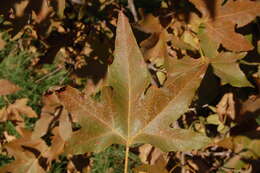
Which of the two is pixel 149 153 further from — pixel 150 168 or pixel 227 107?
pixel 150 168

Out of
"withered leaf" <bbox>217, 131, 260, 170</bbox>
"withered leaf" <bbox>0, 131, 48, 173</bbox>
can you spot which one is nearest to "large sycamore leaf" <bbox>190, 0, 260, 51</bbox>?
"withered leaf" <bbox>217, 131, 260, 170</bbox>

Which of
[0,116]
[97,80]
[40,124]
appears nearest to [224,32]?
[97,80]

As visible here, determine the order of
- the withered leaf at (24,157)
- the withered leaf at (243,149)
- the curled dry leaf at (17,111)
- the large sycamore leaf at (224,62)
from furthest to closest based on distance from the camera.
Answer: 1. the curled dry leaf at (17,111)
2. the withered leaf at (24,157)
3. the withered leaf at (243,149)
4. the large sycamore leaf at (224,62)

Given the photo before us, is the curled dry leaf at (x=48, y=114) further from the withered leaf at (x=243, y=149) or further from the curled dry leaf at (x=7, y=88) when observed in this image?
the withered leaf at (x=243, y=149)

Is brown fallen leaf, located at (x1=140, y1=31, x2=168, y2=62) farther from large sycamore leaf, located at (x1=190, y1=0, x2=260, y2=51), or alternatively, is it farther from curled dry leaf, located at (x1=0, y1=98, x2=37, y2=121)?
curled dry leaf, located at (x1=0, y1=98, x2=37, y2=121)

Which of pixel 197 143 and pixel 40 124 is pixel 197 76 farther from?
pixel 40 124

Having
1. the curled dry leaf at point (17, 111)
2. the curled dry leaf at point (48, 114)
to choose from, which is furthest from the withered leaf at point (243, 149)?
the curled dry leaf at point (17, 111)

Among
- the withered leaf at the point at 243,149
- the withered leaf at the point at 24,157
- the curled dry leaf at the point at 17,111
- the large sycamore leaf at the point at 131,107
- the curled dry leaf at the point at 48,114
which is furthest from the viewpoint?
the curled dry leaf at the point at 17,111
